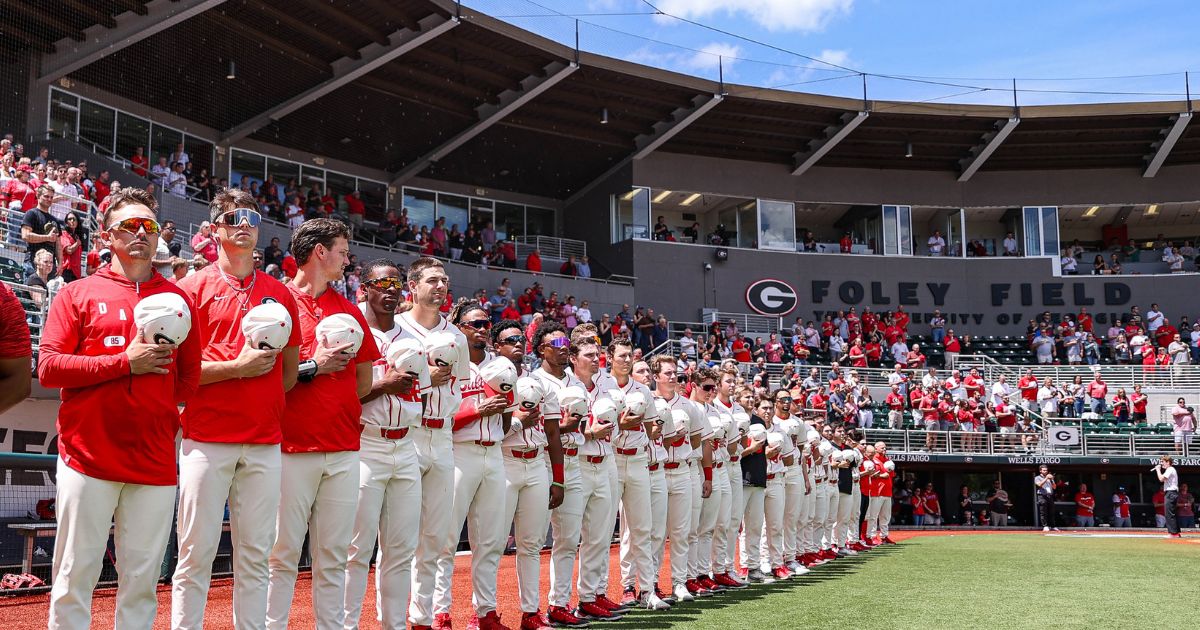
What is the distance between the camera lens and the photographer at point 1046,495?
2719 cm

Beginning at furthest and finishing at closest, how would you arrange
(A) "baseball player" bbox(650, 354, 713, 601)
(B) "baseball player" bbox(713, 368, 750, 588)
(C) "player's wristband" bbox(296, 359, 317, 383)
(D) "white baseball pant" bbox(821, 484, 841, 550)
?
(D) "white baseball pant" bbox(821, 484, 841, 550) < (B) "baseball player" bbox(713, 368, 750, 588) < (A) "baseball player" bbox(650, 354, 713, 601) < (C) "player's wristband" bbox(296, 359, 317, 383)

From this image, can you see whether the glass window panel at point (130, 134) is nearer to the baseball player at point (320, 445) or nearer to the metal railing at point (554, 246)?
the metal railing at point (554, 246)

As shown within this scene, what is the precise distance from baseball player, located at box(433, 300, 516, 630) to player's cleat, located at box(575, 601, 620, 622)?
1338 millimetres

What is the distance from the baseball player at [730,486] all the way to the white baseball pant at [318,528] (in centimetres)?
601

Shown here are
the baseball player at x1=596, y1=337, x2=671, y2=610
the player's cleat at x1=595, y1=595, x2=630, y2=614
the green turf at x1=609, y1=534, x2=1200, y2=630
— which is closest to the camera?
the green turf at x1=609, y1=534, x2=1200, y2=630

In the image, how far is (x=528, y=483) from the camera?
24.4 feet

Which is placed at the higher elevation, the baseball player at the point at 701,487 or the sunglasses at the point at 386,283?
the sunglasses at the point at 386,283

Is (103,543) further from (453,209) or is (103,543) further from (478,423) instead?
(453,209)

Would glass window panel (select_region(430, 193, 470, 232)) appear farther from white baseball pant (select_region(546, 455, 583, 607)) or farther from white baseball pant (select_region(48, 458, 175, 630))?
white baseball pant (select_region(48, 458, 175, 630))

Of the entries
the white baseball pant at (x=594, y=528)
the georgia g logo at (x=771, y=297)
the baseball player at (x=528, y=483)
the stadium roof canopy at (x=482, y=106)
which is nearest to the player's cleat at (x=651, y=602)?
the white baseball pant at (x=594, y=528)

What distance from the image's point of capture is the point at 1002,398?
28797mm

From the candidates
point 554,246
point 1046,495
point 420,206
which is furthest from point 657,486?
point 554,246

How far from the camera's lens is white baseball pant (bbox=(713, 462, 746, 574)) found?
36.6 ft

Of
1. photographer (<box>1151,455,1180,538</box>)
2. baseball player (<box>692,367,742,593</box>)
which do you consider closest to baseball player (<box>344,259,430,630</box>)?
baseball player (<box>692,367,742,593</box>)
